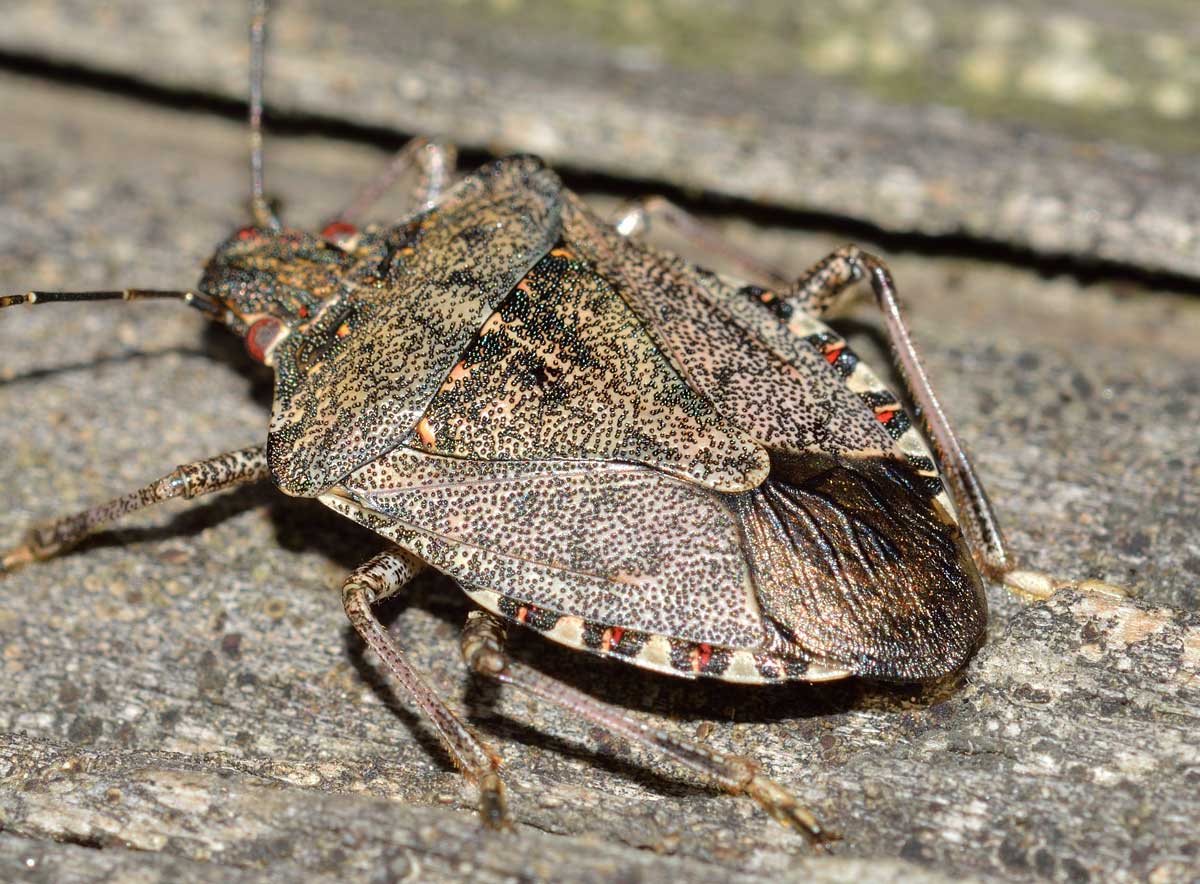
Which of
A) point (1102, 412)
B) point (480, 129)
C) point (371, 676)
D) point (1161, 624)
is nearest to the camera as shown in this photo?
point (1161, 624)

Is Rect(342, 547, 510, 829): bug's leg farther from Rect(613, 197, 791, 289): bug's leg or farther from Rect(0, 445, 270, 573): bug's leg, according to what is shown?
Rect(613, 197, 791, 289): bug's leg

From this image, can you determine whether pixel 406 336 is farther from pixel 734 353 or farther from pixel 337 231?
pixel 734 353

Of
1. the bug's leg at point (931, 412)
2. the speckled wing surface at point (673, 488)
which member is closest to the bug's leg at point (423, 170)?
the speckled wing surface at point (673, 488)

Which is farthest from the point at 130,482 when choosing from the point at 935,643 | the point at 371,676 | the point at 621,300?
the point at 935,643

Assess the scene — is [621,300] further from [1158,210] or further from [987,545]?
[1158,210]

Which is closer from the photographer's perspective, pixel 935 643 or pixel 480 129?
pixel 935 643

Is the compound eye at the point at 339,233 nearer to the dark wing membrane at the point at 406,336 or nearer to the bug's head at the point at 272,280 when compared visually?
the bug's head at the point at 272,280

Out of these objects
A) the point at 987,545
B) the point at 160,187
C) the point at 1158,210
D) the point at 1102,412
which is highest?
the point at 1158,210

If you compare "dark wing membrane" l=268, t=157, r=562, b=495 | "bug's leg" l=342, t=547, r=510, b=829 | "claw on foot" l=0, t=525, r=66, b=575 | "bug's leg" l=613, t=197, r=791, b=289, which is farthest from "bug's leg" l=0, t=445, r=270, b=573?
"bug's leg" l=613, t=197, r=791, b=289
